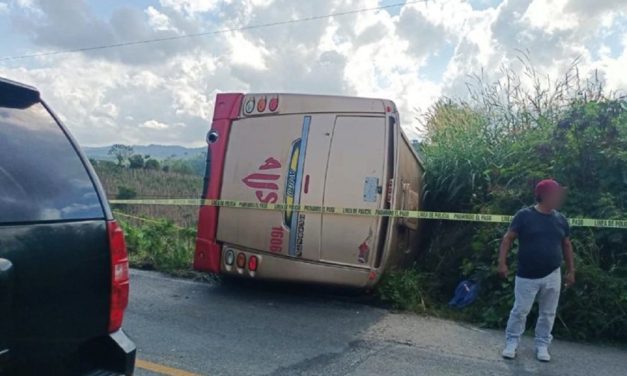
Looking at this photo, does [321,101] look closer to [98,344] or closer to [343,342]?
[343,342]

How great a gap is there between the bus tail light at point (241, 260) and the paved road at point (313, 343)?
427 mm

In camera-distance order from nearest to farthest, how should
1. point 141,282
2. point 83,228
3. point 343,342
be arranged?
point 83,228 → point 343,342 → point 141,282

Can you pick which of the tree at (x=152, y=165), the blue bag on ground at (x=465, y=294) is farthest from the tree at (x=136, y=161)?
the blue bag on ground at (x=465, y=294)

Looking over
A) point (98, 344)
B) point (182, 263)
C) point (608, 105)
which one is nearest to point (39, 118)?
point (98, 344)

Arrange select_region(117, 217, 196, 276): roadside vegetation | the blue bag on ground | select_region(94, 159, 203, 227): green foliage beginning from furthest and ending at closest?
select_region(94, 159, 203, 227): green foliage, select_region(117, 217, 196, 276): roadside vegetation, the blue bag on ground

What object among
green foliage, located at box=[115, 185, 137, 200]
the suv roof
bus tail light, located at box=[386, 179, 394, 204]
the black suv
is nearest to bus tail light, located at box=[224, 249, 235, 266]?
bus tail light, located at box=[386, 179, 394, 204]

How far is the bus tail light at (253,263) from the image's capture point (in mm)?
6090

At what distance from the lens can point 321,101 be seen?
6.11 meters

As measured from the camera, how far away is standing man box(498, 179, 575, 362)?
451 cm

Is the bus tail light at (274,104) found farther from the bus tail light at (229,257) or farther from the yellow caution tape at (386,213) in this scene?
the bus tail light at (229,257)

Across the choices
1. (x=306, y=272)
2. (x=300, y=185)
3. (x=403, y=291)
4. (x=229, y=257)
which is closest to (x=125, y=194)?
(x=229, y=257)

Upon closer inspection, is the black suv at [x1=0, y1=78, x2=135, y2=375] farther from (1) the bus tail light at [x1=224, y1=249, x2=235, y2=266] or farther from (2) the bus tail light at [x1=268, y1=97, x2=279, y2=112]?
(2) the bus tail light at [x1=268, y1=97, x2=279, y2=112]

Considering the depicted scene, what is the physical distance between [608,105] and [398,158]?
2986mm

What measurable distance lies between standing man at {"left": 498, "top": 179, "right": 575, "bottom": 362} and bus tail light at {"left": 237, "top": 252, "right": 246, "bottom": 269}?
2950 mm
